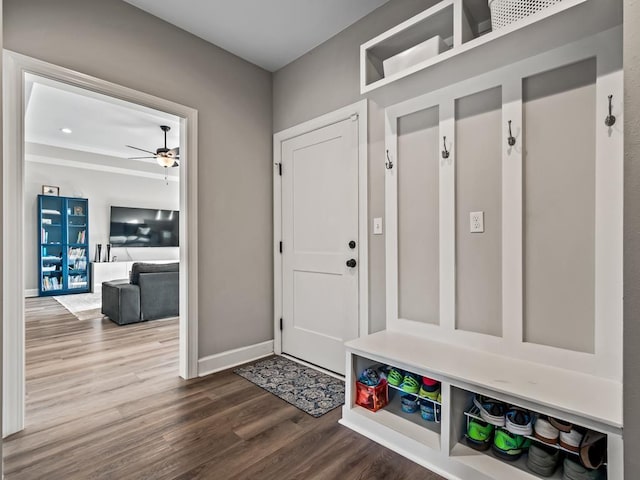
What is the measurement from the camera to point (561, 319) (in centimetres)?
159

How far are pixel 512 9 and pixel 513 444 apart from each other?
1.91m

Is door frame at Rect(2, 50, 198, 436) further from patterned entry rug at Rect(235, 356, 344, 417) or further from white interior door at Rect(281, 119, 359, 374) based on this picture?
white interior door at Rect(281, 119, 359, 374)

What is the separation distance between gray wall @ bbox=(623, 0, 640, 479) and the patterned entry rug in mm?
1521

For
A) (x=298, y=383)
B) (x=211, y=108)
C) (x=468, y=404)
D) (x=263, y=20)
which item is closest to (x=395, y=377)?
(x=468, y=404)

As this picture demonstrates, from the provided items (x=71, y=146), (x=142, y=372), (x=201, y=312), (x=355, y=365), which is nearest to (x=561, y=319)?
(x=355, y=365)

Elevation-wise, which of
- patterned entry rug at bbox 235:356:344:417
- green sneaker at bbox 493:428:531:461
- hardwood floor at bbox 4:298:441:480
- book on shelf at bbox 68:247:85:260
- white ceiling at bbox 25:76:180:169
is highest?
white ceiling at bbox 25:76:180:169

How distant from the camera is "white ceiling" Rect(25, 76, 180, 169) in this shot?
4.15 metres

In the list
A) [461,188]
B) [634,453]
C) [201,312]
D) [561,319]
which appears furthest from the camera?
[201,312]

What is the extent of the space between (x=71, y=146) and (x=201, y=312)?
5839 millimetres

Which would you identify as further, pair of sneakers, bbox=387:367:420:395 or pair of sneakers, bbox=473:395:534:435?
pair of sneakers, bbox=387:367:420:395

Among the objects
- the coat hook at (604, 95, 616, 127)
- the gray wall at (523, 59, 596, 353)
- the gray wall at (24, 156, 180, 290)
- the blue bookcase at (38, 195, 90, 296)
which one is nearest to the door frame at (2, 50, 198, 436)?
the gray wall at (523, 59, 596, 353)

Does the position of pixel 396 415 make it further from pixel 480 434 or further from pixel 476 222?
pixel 476 222

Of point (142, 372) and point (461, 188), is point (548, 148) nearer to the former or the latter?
point (461, 188)

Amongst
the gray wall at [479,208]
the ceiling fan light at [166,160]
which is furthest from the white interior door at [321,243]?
the ceiling fan light at [166,160]
